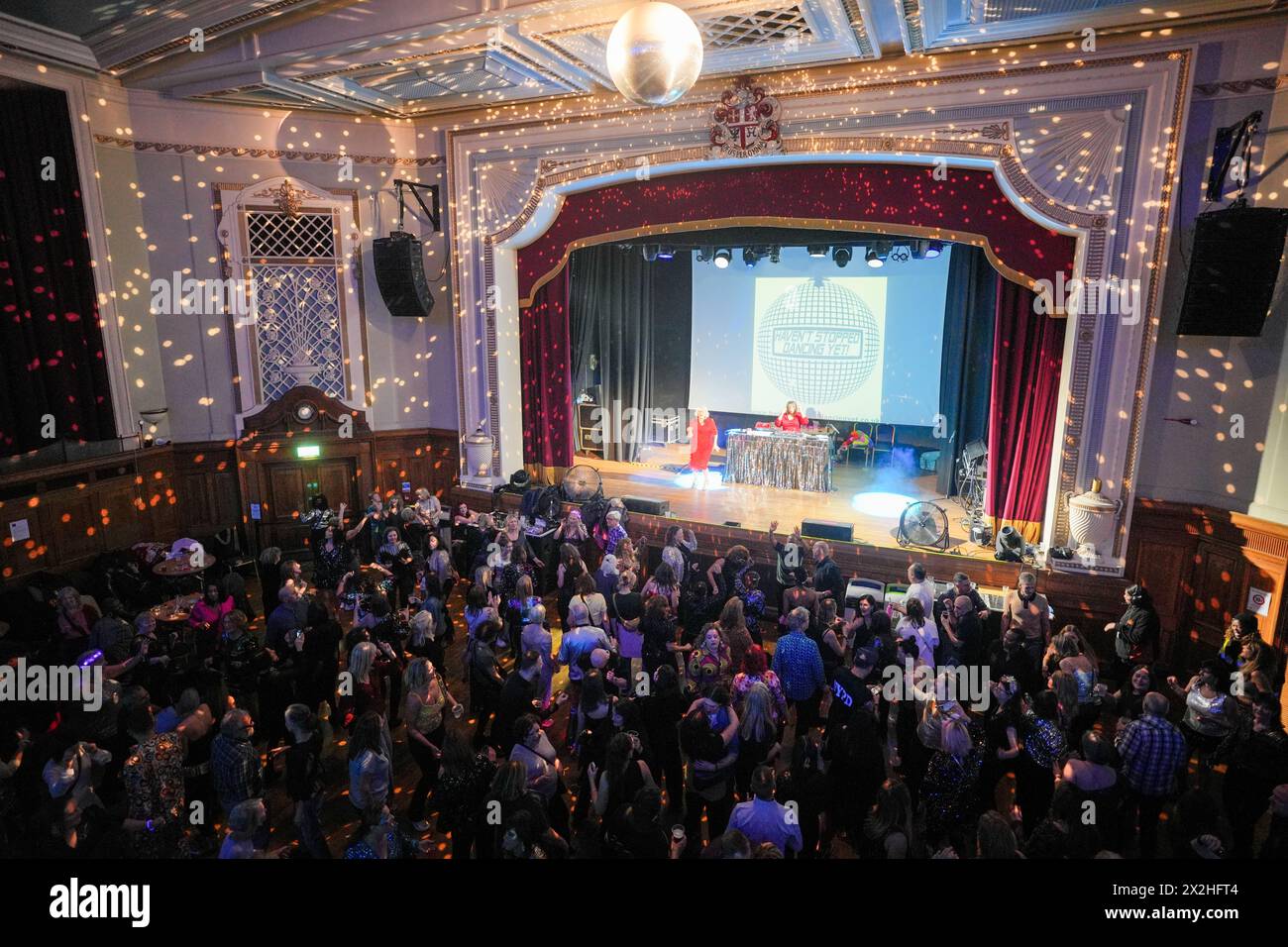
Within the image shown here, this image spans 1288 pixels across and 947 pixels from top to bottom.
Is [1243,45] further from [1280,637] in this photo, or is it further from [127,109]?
[127,109]

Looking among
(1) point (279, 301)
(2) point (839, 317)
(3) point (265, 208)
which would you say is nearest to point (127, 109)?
(3) point (265, 208)

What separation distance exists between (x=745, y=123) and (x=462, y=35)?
285 cm

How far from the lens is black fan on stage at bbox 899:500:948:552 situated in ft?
26.5

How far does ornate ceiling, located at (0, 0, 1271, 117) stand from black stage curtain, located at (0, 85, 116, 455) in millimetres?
768

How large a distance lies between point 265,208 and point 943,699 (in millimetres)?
9096

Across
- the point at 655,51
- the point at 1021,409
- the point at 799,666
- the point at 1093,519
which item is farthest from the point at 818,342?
the point at 655,51

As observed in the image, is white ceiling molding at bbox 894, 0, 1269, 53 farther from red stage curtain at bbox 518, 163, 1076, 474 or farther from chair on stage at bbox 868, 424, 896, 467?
chair on stage at bbox 868, 424, 896, 467

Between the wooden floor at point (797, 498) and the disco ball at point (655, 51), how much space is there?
5.60 m

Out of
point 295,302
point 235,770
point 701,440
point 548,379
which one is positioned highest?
point 295,302

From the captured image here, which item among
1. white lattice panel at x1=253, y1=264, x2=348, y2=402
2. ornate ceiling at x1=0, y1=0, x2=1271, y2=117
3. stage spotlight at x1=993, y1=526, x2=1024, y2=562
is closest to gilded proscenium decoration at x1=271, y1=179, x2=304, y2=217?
white lattice panel at x1=253, y1=264, x2=348, y2=402

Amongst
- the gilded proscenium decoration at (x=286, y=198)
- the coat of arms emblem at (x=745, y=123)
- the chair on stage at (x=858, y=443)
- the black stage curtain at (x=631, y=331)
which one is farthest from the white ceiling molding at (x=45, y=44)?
the chair on stage at (x=858, y=443)

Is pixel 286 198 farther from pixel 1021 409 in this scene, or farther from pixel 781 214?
pixel 1021 409

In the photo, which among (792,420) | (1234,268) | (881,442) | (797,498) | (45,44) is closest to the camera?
(1234,268)

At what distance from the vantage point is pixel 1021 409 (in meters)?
8.13
